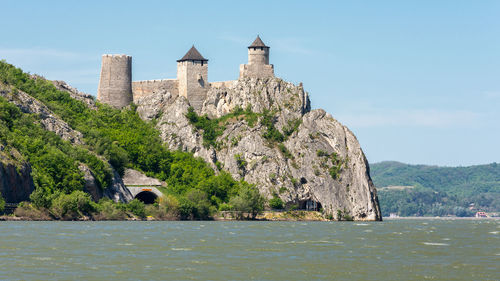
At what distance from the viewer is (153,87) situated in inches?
6029

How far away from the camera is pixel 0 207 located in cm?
9250

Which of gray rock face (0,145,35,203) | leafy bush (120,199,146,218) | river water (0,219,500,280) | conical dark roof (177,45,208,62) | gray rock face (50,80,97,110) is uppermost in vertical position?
conical dark roof (177,45,208,62)

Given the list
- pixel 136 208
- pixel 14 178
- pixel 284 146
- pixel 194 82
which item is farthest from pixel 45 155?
pixel 284 146

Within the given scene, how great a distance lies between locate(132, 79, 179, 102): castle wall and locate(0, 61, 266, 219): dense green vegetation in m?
3.64

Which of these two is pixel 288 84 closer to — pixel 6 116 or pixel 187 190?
pixel 187 190

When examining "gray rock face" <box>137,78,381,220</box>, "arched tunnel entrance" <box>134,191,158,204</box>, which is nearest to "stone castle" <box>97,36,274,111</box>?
"gray rock face" <box>137,78,381,220</box>

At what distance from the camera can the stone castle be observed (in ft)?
482

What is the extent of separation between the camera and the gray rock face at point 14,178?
9762cm

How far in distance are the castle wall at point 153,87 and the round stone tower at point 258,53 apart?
15.1 metres

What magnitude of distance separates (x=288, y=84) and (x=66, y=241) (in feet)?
314

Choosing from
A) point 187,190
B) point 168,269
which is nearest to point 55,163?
point 187,190

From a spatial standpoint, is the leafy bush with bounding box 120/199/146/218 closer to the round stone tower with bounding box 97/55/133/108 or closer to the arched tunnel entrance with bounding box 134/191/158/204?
the arched tunnel entrance with bounding box 134/191/158/204

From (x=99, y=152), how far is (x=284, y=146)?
34.4 meters

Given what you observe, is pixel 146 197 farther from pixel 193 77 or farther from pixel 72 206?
pixel 72 206
